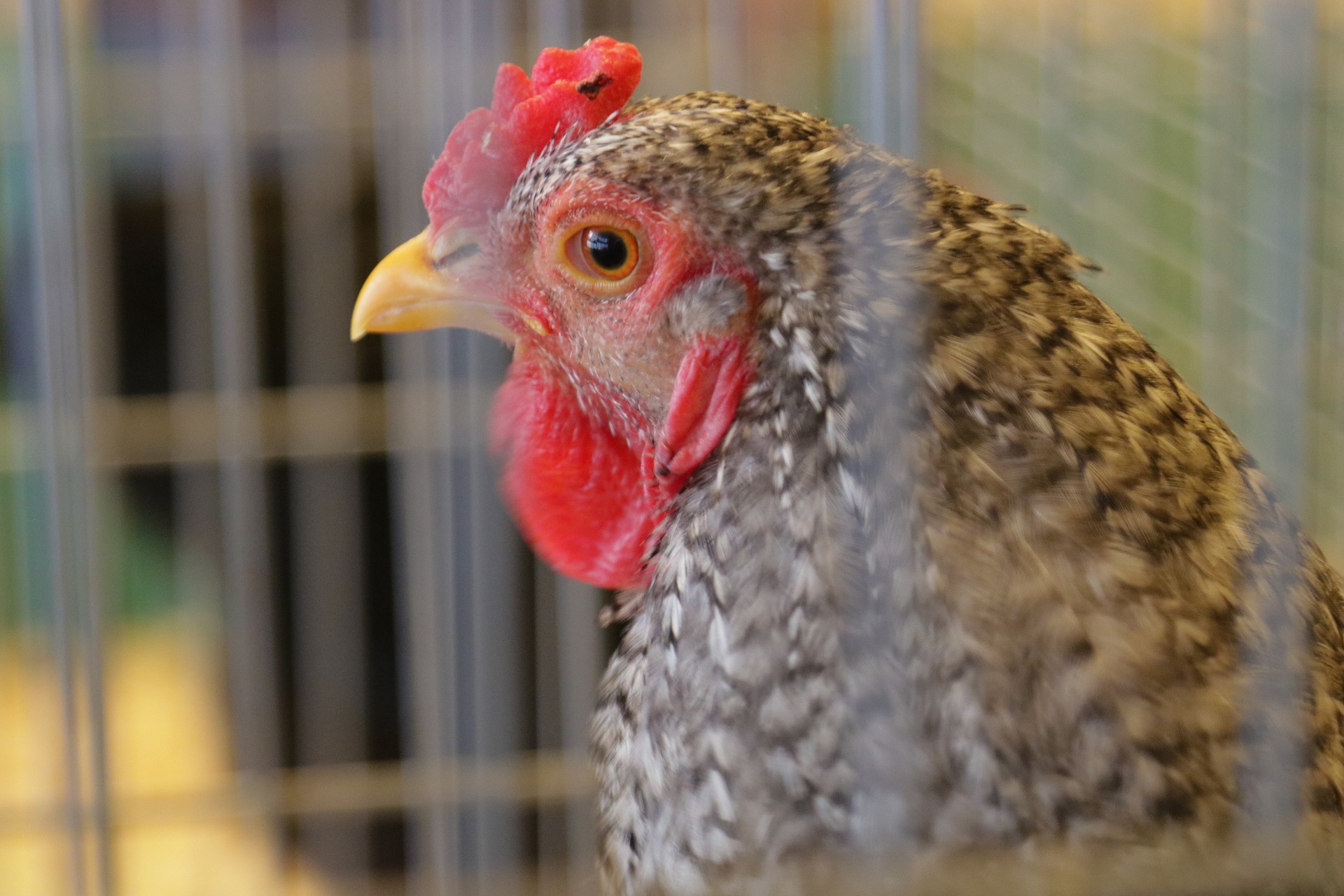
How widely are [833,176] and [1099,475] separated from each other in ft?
0.74

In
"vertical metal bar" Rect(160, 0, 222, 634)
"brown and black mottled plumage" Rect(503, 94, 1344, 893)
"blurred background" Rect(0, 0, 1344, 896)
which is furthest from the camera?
"vertical metal bar" Rect(160, 0, 222, 634)

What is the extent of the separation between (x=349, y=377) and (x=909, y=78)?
1476mm

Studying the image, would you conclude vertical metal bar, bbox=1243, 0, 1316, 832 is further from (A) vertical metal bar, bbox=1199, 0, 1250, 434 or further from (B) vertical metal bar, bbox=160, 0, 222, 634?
(B) vertical metal bar, bbox=160, 0, 222, 634

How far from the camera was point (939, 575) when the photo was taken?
611mm

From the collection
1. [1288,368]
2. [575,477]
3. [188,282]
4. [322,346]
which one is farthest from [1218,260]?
[188,282]

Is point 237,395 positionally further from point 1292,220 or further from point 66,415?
point 1292,220

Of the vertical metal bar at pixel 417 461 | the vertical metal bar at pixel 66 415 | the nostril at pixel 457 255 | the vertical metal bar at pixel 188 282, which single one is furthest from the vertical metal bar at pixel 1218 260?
the vertical metal bar at pixel 188 282

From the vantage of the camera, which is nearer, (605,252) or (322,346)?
(605,252)

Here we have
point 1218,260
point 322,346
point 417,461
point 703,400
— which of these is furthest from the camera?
point 322,346

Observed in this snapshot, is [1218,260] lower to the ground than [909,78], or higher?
lower

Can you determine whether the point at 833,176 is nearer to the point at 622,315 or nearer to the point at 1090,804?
the point at 622,315

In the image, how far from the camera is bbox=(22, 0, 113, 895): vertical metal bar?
0.83 m

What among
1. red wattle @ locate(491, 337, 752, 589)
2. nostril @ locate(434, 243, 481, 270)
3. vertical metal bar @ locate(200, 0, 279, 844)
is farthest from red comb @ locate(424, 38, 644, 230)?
vertical metal bar @ locate(200, 0, 279, 844)

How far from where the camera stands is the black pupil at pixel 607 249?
0.76m
